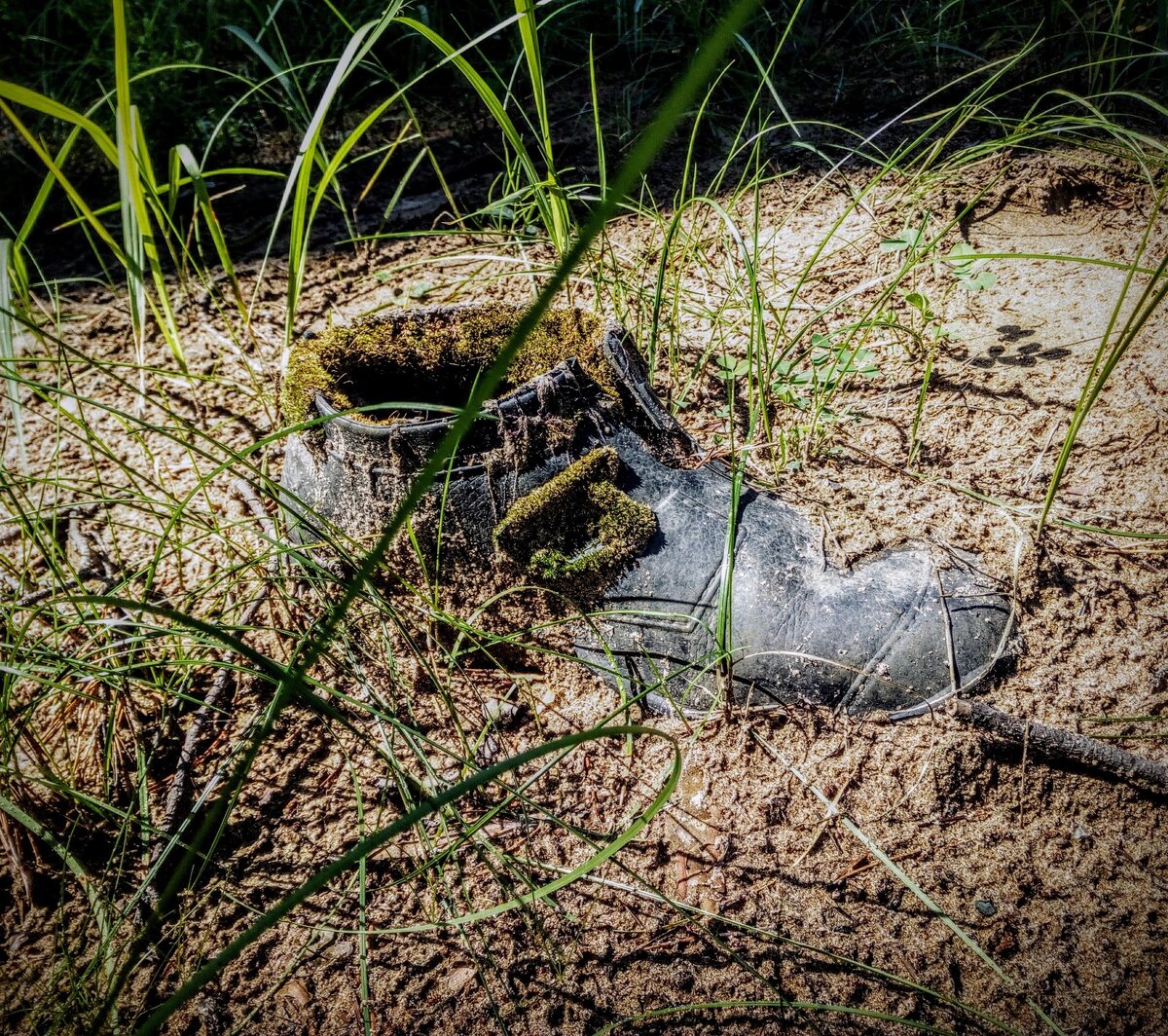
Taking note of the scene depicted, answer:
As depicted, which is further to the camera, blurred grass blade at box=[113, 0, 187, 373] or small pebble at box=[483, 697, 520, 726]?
small pebble at box=[483, 697, 520, 726]

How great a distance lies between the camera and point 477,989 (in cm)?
103

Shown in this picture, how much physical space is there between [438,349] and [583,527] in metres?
0.50

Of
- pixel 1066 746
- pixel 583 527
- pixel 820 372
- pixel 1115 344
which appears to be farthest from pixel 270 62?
pixel 1066 746

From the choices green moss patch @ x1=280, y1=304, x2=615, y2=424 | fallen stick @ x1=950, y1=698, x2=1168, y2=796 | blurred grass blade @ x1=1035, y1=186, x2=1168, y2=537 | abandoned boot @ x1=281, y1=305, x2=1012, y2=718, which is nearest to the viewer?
blurred grass blade @ x1=1035, y1=186, x2=1168, y2=537

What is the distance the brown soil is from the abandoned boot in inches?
3.0

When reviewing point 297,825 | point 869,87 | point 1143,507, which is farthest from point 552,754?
point 869,87

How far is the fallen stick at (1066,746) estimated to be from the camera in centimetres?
107

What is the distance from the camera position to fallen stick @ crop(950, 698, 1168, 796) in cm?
107

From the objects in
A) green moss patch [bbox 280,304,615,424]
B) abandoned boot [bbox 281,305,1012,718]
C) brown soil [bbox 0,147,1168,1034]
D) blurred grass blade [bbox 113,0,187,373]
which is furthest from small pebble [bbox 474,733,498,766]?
blurred grass blade [bbox 113,0,187,373]

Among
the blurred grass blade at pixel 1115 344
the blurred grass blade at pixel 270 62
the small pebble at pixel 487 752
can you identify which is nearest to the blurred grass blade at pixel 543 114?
the blurred grass blade at pixel 270 62

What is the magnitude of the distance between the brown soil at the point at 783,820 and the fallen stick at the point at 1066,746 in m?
0.03

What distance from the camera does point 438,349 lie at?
1.50m

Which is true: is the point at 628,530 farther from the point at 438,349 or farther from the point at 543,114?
the point at 543,114

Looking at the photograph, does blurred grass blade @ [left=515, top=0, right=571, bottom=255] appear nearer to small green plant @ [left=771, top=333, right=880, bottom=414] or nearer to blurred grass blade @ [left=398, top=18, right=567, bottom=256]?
blurred grass blade @ [left=398, top=18, right=567, bottom=256]
